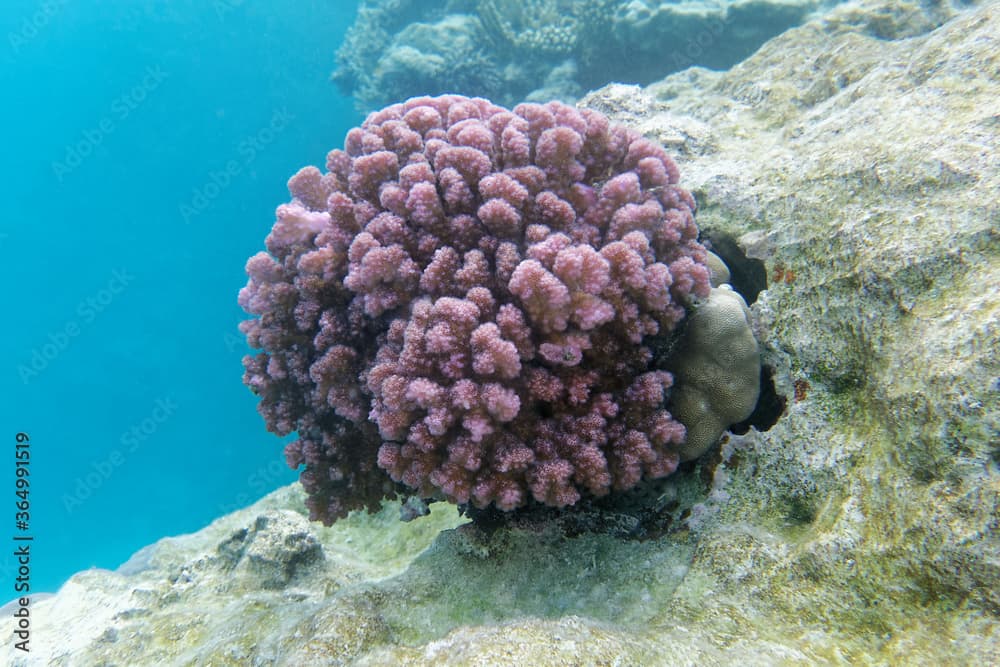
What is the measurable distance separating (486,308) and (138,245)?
44.8 metres

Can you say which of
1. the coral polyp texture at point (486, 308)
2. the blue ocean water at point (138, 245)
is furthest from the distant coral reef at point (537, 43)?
the blue ocean water at point (138, 245)

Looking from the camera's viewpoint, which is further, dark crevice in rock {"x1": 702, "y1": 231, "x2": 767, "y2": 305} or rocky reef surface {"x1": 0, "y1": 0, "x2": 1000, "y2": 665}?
dark crevice in rock {"x1": 702, "y1": 231, "x2": 767, "y2": 305}

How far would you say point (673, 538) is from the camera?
105 inches

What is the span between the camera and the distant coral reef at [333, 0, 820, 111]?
31.5 feet

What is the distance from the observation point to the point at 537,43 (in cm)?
1255

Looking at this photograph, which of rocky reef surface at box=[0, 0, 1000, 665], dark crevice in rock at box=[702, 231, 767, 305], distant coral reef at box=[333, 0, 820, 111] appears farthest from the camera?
distant coral reef at box=[333, 0, 820, 111]

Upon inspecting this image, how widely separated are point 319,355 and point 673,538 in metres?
2.26

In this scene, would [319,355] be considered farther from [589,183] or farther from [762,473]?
[762,473]

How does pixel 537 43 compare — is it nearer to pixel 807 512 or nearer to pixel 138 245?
pixel 807 512

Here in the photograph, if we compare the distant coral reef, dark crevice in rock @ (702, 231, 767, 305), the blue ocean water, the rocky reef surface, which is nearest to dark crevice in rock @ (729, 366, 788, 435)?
the rocky reef surface

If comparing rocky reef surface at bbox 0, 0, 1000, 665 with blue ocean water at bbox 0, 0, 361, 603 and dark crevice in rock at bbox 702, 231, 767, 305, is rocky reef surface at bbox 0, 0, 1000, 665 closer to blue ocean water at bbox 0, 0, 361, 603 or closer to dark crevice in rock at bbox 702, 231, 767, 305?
dark crevice in rock at bbox 702, 231, 767, 305

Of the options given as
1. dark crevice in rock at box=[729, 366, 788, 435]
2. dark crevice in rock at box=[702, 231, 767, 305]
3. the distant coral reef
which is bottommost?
dark crevice in rock at box=[729, 366, 788, 435]

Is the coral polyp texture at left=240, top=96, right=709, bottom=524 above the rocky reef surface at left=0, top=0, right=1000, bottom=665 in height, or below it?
above

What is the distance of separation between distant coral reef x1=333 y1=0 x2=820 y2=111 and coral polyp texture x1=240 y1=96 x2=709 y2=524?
855cm
